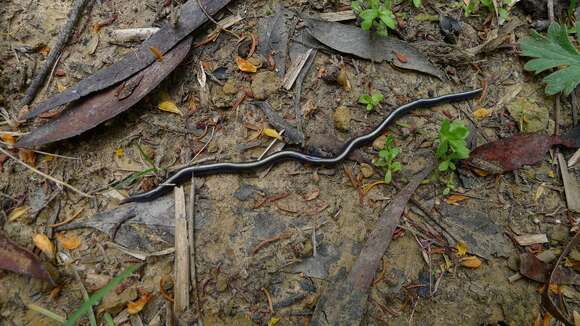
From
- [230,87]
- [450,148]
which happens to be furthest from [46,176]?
[450,148]

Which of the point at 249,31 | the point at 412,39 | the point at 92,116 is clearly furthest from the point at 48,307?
the point at 412,39

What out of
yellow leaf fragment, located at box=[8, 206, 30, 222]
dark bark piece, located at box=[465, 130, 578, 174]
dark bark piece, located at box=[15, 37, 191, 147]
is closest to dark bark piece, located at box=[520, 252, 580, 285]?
dark bark piece, located at box=[465, 130, 578, 174]

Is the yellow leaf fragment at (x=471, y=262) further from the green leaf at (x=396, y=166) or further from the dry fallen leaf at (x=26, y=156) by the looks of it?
the dry fallen leaf at (x=26, y=156)

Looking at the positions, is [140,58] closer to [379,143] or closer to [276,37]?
[276,37]

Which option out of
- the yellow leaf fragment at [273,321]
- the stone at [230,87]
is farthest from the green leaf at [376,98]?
the yellow leaf fragment at [273,321]

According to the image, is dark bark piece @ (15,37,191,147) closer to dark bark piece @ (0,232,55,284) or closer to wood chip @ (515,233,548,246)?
dark bark piece @ (0,232,55,284)

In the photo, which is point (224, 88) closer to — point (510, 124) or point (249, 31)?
point (249, 31)
